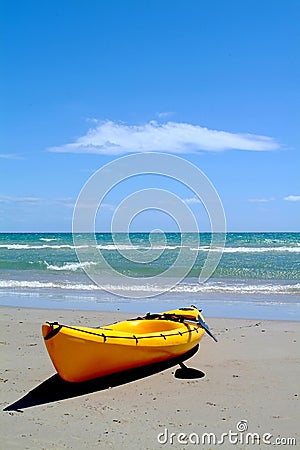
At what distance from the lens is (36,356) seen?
7.28m

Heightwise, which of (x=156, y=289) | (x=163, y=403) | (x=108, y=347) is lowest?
(x=163, y=403)

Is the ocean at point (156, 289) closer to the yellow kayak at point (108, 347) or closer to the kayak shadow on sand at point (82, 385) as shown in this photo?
the yellow kayak at point (108, 347)

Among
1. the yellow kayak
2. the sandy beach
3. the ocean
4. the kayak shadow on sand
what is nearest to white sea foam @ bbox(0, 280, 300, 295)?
the ocean

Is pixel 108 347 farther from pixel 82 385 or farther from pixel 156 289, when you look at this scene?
pixel 156 289

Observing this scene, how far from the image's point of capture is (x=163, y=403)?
5438 millimetres

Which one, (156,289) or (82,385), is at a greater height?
(156,289)

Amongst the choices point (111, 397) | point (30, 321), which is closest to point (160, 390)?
point (111, 397)

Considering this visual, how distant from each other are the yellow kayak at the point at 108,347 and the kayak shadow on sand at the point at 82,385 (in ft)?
0.36

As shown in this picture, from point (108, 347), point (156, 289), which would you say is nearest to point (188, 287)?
point (156, 289)

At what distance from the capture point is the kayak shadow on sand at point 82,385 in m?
5.46

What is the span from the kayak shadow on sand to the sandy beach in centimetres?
1

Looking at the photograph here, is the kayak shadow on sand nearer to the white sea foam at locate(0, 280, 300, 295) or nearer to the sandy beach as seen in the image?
the sandy beach

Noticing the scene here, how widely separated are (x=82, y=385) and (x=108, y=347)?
520mm

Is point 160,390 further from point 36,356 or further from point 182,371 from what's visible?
point 36,356
